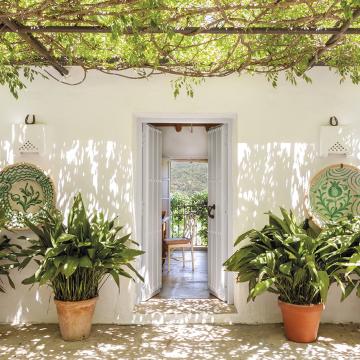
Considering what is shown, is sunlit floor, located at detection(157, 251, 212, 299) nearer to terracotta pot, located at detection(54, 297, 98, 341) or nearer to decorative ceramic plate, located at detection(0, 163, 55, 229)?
terracotta pot, located at detection(54, 297, 98, 341)

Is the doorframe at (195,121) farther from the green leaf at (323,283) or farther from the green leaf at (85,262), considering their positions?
the green leaf at (323,283)

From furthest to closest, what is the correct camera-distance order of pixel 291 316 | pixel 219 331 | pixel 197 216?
pixel 197 216 → pixel 219 331 → pixel 291 316

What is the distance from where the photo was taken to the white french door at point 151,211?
4316 mm

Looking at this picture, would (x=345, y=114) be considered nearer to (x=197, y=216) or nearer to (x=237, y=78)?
(x=237, y=78)

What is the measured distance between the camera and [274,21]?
2779 mm

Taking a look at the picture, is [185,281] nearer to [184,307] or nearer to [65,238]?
[184,307]

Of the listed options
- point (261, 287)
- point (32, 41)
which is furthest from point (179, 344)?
point (32, 41)

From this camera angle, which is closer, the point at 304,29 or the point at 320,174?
the point at 304,29

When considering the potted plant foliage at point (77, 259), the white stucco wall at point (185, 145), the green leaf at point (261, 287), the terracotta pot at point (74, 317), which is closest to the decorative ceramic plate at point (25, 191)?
the potted plant foliage at point (77, 259)

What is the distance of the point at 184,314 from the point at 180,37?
247 cm

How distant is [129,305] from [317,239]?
1.82 meters

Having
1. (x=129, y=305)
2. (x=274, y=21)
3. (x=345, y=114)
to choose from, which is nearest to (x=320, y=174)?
(x=345, y=114)

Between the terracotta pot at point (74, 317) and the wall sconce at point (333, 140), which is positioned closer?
the terracotta pot at point (74, 317)

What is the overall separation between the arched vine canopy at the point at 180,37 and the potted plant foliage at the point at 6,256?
140 cm
